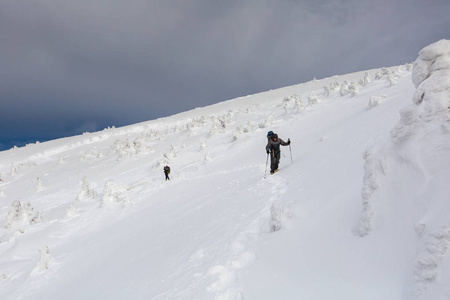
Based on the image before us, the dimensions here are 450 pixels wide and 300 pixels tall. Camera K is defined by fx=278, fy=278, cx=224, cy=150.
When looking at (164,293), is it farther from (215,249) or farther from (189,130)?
(189,130)

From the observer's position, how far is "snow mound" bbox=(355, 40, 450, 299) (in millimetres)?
2516

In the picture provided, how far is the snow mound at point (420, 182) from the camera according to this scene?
2.52 m

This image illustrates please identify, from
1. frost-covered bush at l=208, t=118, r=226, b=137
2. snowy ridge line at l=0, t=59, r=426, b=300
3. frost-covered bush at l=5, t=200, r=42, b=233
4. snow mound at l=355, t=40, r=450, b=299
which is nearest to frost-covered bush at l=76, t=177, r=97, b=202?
snowy ridge line at l=0, t=59, r=426, b=300

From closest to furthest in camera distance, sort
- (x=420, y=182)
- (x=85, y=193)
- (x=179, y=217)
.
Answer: (x=420, y=182), (x=179, y=217), (x=85, y=193)

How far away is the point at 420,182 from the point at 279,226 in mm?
2632

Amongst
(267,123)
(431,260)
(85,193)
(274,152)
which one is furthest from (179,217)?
(267,123)

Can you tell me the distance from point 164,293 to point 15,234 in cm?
1291

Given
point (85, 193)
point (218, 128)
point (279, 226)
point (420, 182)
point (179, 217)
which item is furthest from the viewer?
point (218, 128)

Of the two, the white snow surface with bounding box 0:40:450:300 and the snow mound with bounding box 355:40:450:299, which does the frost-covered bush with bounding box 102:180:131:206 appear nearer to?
the white snow surface with bounding box 0:40:450:300

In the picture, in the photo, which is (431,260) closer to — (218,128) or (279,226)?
(279,226)

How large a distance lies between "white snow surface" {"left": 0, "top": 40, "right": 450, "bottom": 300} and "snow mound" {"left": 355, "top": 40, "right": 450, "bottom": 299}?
14 mm

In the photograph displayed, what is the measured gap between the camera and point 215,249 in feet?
18.4

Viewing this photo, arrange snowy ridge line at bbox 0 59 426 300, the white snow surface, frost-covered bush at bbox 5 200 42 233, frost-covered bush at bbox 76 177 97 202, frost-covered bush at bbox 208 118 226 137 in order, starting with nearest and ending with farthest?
1. the white snow surface
2. snowy ridge line at bbox 0 59 426 300
3. frost-covered bush at bbox 5 200 42 233
4. frost-covered bush at bbox 76 177 97 202
5. frost-covered bush at bbox 208 118 226 137

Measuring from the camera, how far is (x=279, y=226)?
17.4 feet
